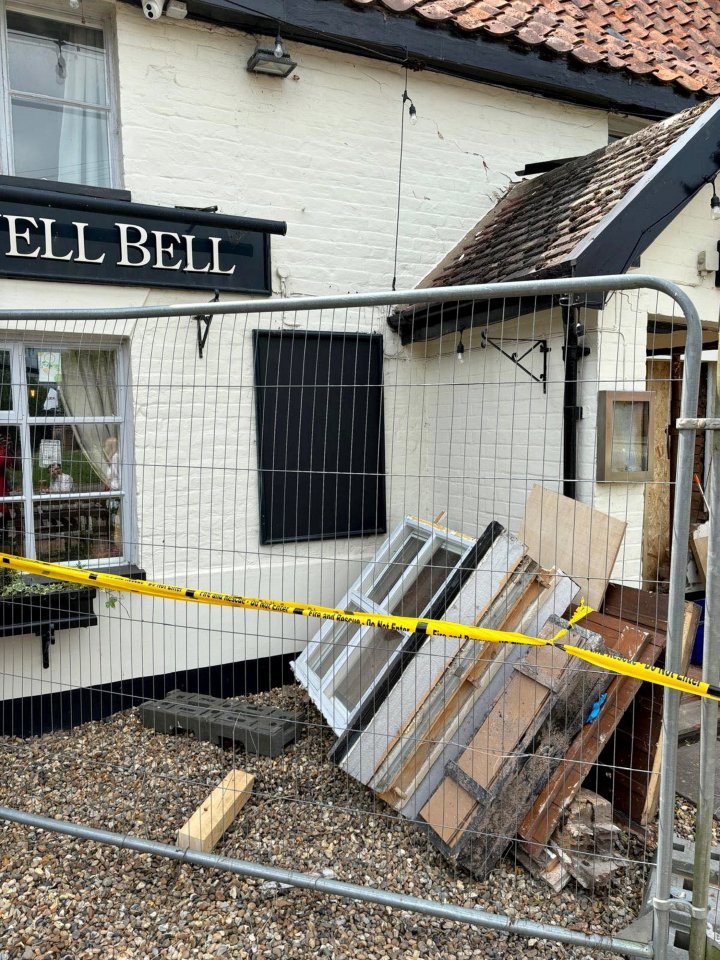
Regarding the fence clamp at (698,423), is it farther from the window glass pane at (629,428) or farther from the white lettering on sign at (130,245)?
the white lettering on sign at (130,245)

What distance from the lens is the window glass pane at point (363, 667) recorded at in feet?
14.3

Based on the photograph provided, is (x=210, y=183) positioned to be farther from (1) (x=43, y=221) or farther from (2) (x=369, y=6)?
(2) (x=369, y=6)

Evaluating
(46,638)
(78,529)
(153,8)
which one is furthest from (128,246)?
(46,638)

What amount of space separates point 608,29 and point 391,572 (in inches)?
231

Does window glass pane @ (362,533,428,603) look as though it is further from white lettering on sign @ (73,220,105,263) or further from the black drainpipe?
white lettering on sign @ (73,220,105,263)

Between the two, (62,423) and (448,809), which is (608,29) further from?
(448,809)

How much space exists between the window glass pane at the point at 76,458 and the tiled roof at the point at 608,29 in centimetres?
383

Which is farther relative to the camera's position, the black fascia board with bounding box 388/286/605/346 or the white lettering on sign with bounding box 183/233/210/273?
the white lettering on sign with bounding box 183/233/210/273

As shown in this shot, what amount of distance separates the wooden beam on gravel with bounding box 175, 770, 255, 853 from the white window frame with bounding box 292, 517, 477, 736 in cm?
61

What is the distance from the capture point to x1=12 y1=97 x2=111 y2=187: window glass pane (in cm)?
488

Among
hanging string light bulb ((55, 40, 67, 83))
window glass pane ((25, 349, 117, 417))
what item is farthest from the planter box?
hanging string light bulb ((55, 40, 67, 83))

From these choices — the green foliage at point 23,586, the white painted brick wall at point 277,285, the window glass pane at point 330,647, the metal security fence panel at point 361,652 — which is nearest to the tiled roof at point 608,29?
the white painted brick wall at point 277,285

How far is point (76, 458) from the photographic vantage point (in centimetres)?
492

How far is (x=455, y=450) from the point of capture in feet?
16.7
